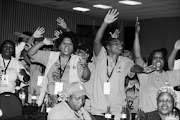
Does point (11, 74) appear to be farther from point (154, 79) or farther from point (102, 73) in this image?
point (154, 79)

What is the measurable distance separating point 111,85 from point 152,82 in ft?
1.82

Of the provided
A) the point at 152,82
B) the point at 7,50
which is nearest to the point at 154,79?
the point at 152,82

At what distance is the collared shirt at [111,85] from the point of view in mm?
4773

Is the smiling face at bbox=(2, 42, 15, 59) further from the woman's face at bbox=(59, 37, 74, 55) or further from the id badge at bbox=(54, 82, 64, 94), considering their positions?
the id badge at bbox=(54, 82, 64, 94)

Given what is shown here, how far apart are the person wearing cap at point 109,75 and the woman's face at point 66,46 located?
42cm

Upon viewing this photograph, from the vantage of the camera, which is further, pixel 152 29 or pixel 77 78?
pixel 152 29

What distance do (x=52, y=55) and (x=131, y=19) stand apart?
10878 millimetres

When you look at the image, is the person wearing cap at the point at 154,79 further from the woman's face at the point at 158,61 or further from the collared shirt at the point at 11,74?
the collared shirt at the point at 11,74

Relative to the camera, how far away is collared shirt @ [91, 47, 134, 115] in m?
4.77

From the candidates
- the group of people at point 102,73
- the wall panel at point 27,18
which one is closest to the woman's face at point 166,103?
the group of people at point 102,73

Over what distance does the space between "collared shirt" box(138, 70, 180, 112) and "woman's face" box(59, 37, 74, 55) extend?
1001mm

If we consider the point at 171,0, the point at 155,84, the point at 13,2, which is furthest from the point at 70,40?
the point at 13,2

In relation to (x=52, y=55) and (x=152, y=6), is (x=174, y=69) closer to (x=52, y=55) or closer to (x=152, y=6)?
(x=52, y=55)

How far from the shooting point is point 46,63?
→ 15.6 ft
